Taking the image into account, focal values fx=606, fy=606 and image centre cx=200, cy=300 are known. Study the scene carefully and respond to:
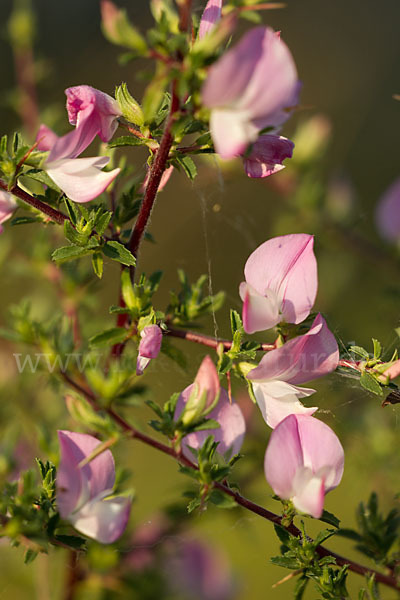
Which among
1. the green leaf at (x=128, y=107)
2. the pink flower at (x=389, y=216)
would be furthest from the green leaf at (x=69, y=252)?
the pink flower at (x=389, y=216)

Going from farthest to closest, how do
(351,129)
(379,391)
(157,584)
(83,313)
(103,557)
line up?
(351,129) → (83,313) → (157,584) → (103,557) → (379,391)

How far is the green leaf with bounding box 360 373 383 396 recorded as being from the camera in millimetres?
439

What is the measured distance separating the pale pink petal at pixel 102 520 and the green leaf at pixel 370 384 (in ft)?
0.66

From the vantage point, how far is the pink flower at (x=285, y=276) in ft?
1.52

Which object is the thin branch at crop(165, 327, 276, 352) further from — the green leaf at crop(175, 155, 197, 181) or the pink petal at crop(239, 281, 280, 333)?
the green leaf at crop(175, 155, 197, 181)

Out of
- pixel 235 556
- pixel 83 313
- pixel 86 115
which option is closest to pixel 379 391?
pixel 86 115

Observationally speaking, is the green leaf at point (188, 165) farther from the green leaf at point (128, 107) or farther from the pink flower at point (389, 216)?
the pink flower at point (389, 216)

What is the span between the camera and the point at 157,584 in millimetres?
759

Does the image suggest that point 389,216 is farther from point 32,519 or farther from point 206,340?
point 32,519

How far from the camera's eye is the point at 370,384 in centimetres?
44

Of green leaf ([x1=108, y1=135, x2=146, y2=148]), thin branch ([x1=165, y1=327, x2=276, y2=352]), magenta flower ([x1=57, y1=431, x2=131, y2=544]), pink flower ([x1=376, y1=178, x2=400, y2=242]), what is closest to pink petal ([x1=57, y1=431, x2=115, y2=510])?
magenta flower ([x1=57, y1=431, x2=131, y2=544])

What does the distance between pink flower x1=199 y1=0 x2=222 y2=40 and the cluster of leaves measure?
0.36m

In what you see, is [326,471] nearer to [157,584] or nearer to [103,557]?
[103,557]

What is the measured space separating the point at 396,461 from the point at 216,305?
1.39 feet
